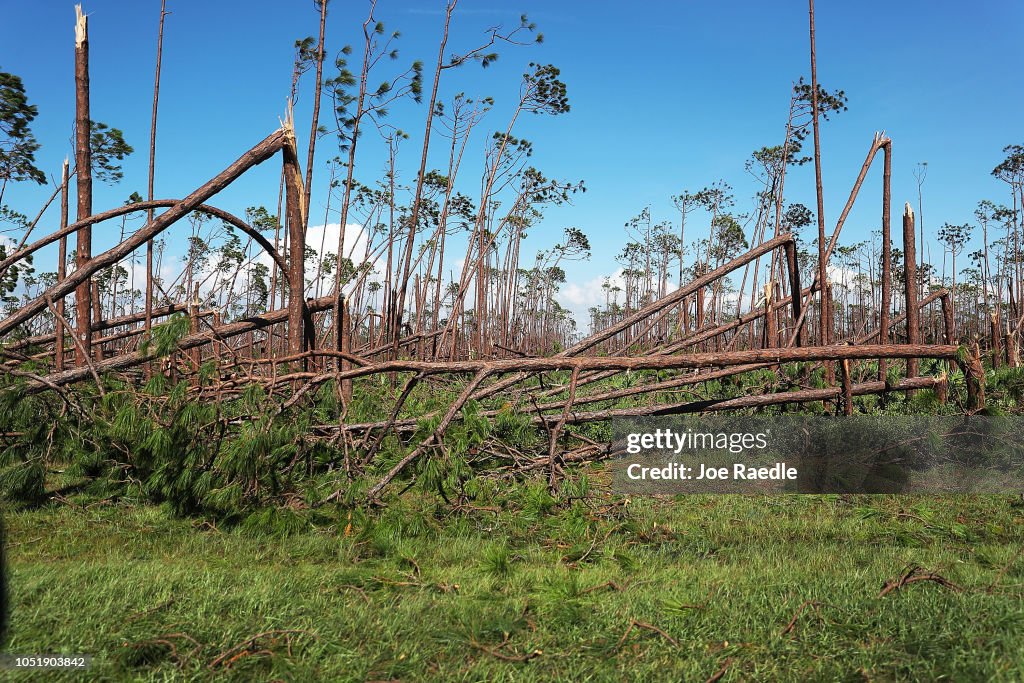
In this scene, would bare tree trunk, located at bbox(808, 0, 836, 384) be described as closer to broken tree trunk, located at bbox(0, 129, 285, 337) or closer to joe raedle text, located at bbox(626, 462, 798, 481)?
joe raedle text, located at bbox(626, 462, 798, 481)

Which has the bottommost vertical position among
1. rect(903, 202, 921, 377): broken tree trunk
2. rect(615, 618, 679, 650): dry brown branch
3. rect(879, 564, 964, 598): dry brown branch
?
rect(615, 618, 679, 650): dry brown branch

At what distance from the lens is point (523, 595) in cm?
277


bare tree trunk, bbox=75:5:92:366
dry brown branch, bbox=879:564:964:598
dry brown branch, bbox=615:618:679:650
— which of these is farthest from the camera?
bare tree trunk, bbox=75:5:92:366

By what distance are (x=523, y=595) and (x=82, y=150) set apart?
5.84 metres

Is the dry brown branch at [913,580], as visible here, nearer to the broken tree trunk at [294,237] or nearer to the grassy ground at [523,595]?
the grassy ground at [523,595]

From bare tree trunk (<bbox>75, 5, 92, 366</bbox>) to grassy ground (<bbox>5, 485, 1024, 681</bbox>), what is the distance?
2.66 metres

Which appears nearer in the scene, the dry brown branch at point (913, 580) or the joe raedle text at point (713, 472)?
the dry brown branch at point (913, 580)

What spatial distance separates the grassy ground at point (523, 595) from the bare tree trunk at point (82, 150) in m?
2.66

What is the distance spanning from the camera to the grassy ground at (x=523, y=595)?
2146 mm

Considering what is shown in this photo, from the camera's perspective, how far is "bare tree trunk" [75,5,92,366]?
6.14m

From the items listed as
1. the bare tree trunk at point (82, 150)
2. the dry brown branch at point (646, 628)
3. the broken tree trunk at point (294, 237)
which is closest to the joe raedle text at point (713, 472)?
the dry brown branch at point (646, 628)

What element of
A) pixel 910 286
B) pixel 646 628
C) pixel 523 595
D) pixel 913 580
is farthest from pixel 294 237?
pixel 910 286

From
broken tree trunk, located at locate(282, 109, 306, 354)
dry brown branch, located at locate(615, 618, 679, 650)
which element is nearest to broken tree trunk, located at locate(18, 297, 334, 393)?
broken tree trunk, located at locate(282, 109, 306, 354)

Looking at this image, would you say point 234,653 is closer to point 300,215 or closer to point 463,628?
point 463,628
